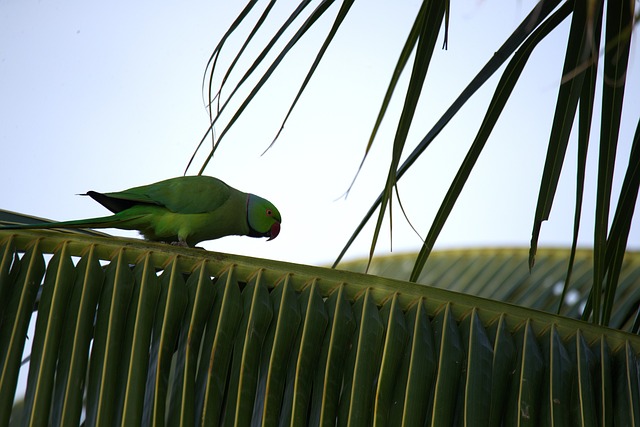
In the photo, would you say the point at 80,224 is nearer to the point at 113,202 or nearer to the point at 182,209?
the point at 113,202

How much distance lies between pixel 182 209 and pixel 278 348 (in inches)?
34.0

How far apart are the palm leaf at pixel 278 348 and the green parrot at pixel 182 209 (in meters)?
0.42

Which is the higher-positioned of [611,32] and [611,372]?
[611,32]

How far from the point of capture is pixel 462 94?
1.15m

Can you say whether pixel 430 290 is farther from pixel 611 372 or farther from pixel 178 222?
pixel 178 222

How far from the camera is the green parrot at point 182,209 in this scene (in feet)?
6.12

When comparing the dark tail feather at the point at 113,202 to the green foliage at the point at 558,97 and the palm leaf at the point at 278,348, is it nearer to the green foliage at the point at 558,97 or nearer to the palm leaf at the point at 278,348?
the palm leaf at the point at 278,348

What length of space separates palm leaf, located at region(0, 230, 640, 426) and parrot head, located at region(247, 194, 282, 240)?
965 millimetres

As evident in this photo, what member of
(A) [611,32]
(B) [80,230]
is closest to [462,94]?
(A) [611,32]

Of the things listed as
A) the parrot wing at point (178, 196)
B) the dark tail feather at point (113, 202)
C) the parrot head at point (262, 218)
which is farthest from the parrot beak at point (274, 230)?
the dark tail feather at point (113, 202)

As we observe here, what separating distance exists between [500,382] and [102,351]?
706 millimetres

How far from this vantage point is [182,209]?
2012 mm

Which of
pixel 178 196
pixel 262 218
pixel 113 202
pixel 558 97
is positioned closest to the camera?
pixel 558 97

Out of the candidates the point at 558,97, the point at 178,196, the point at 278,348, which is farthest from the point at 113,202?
the point at 558,97
